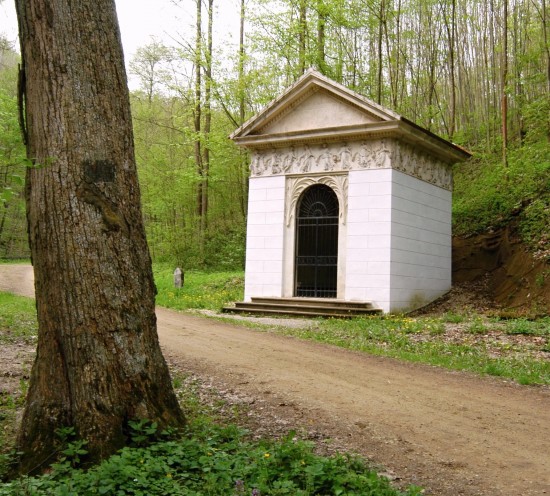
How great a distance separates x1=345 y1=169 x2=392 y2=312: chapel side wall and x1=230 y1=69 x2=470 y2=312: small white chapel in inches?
1.0

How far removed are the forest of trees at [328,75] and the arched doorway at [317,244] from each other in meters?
8.58

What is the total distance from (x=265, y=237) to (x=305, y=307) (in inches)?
95.0

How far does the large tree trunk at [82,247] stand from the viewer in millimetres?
4062

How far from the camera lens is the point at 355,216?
14.2 m

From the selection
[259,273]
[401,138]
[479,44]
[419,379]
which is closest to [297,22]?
[479,44]

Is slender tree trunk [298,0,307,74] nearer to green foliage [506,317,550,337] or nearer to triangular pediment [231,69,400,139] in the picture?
triangular pediment [231,69,400,139]

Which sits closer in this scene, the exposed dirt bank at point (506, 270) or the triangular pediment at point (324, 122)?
the exposed dirt bank at point (506, 270)

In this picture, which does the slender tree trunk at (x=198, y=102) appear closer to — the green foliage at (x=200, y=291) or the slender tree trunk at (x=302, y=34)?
the slender tree trunk at (x=302, y=34)

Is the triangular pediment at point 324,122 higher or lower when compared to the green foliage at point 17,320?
higher

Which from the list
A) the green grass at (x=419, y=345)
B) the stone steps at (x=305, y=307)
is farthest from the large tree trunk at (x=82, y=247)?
the stone steps at (x=305, y=307)

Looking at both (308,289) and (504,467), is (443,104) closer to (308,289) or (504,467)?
(308,289)

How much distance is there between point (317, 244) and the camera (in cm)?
1522

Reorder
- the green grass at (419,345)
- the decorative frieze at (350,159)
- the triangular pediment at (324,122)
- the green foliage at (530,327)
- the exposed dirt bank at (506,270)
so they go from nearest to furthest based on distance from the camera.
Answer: the green grass at (419,345) < the green foliage at (530,327) < the exposed dirt bank at (506,270) < the triangular pediment at (324,122) < the decorative frieze at (350,159)

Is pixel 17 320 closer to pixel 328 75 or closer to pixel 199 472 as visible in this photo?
pixel 199 472
